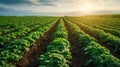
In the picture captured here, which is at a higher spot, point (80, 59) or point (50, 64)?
point (50, 64)

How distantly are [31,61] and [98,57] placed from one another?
13.3 ft

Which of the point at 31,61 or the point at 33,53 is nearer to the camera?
the point at 31,61

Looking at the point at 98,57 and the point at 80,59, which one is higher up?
the point at 98,57

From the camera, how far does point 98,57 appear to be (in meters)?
9.64

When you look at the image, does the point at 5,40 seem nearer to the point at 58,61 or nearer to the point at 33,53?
the point at 33,53

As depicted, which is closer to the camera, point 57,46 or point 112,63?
point 112,63

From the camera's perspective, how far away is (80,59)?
39.5 ft

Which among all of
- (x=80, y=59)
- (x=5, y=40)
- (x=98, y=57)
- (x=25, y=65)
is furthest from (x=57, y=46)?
(x=5, y=40)

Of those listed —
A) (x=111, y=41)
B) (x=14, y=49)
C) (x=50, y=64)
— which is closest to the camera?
(x=50, y=64)

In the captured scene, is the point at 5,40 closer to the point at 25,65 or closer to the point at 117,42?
the point at 25,65

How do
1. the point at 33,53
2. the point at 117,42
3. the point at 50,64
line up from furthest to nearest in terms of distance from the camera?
the point at 117,42
the point at 33,53
the point at 50,64

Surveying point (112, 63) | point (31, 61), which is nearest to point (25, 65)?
point (31, 61)

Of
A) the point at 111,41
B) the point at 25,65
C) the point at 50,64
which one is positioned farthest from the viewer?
the point at 111,41

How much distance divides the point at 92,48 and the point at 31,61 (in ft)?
12.1
